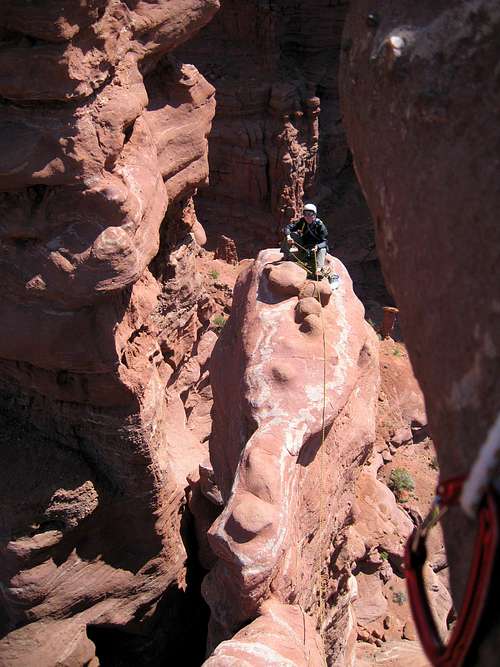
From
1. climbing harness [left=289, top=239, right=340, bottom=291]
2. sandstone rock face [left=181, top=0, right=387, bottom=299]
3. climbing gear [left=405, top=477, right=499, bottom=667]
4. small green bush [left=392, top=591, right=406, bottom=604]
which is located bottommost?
small green bush [left=392, top=591, right=406, bottom=604]

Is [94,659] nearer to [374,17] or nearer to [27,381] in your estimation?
[27,381]

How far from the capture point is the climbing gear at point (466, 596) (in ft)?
3.51

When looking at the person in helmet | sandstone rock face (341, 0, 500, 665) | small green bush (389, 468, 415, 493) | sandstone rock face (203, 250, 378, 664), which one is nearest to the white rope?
sandstone rock face (341, 0, 500, 665)

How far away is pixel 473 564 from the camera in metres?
1.12

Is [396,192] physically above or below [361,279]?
below

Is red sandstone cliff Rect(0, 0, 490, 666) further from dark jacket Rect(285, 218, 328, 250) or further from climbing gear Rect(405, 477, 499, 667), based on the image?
dark jacket Rect(285, 218, 328, 250)

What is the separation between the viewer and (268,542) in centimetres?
330

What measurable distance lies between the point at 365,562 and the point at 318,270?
348 cm

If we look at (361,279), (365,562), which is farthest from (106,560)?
(361,279)

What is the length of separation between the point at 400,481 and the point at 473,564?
8.11 metres

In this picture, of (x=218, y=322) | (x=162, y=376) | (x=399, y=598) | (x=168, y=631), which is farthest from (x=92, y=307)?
(x=218, y=322)

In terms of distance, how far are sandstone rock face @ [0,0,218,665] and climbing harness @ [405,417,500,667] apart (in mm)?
3425

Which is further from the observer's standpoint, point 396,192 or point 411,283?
point 396,192

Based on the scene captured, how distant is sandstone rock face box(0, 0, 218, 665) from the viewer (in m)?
3.96
